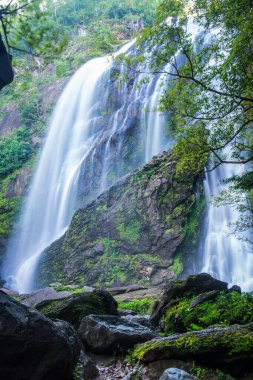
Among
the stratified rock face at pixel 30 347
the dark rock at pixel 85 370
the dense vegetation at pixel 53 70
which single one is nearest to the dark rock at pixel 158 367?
the dark rock at pixel 85 370

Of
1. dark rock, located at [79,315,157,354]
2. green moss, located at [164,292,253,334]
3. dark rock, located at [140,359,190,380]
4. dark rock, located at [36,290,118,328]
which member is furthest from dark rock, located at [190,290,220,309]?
dark rock, located at [140,359,190,380]

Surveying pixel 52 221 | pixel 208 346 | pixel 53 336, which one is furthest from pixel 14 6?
pixel 52 221

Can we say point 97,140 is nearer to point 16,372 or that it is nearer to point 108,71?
point 108,71

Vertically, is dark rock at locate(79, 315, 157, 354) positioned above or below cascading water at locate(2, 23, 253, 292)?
below

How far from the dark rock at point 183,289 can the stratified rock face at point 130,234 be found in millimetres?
8397

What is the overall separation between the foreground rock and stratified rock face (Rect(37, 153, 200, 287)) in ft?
42.4

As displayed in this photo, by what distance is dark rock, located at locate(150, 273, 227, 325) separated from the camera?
28.9ft

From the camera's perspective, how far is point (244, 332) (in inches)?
188

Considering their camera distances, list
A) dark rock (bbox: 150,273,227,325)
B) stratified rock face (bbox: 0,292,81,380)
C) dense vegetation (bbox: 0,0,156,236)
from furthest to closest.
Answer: dense vegetation (bbox: 0,0,156,236) → dark rock (bbox: 150,273,227,325) → stratified rock face (bbox: 0,292,81,380)

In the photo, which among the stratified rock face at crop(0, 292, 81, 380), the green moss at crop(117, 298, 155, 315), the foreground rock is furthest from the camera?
the green moss at crop(117, 298, 155, 315)

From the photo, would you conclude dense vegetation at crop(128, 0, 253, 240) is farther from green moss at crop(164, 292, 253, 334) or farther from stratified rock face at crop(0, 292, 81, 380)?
stratified rock face at crop(0, 292, 81, 380)

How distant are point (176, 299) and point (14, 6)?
23.6 feet

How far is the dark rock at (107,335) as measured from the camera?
5.96 meters

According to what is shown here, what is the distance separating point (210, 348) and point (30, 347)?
2292mm
